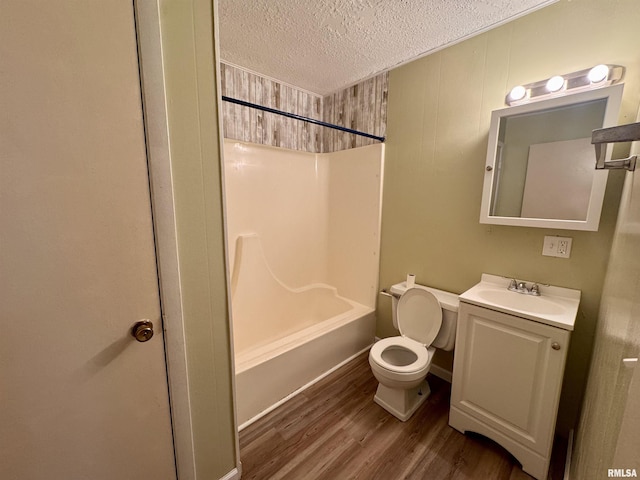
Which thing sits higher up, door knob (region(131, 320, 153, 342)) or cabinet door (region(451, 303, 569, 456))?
door knob (region(131, 320, 153, 342))

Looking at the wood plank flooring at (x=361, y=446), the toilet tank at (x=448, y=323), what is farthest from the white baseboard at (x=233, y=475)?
the toilet tank at (x=448, y=323)

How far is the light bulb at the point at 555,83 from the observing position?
132 cm

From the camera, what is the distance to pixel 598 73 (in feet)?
4.01

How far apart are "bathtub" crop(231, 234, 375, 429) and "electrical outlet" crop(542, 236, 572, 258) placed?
1346 mm

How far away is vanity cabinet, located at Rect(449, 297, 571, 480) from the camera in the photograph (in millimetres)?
1182

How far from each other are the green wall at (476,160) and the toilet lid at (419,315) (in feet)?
0.76

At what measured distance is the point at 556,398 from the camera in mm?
A: 1170

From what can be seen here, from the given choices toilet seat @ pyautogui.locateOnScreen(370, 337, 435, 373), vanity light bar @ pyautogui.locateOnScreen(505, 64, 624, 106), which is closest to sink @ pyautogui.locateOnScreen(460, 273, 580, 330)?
toilet seat @ pyautogui.locateOnScreen(370, 337, 435, 373)

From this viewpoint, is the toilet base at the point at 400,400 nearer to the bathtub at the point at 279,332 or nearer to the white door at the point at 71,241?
the bathtub at the point at 279,332

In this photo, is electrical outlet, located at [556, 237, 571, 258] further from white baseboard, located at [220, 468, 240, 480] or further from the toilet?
white baseboard, located at [220, 468, 240, 480]

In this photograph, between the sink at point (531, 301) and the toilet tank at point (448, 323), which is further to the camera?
the toilet tank at point (448, 323)

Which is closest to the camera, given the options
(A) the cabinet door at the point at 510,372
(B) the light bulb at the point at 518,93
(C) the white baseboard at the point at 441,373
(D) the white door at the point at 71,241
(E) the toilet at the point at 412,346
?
(D) the white door at the point at 71,241

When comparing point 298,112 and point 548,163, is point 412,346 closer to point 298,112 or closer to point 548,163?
point 548,163

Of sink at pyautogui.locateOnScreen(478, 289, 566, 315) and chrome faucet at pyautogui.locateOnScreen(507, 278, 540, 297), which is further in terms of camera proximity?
chrome faucet at pyautogui.locateOnScreen(507, 278, 540, 297)
